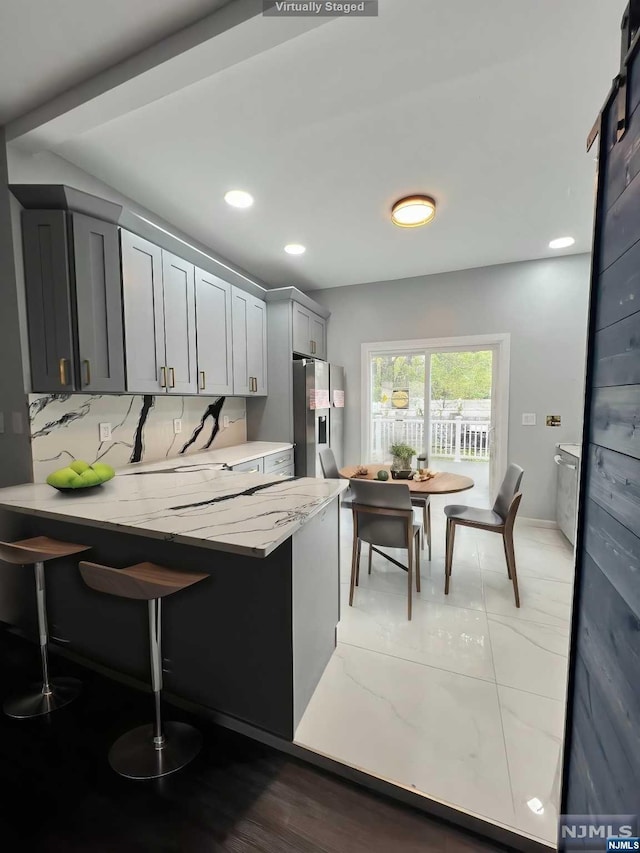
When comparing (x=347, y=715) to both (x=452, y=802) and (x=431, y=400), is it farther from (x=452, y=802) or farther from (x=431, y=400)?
(x=431, y=400)

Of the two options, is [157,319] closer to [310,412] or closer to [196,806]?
[310,412]

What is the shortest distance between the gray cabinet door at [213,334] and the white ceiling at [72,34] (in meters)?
1.28

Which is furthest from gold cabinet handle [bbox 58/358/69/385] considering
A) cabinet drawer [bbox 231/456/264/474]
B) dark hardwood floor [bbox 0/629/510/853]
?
dark hardwood floor [bbox 0/629/510/853]

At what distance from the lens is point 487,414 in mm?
4086

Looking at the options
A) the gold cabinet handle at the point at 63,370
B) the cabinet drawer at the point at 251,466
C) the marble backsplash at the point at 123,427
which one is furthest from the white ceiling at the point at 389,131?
the cabinet drawer at the point at 251,466

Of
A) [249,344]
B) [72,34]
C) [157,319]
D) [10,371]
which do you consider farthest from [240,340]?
[72,34]

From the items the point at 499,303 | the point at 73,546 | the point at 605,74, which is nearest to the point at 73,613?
the point at 73,546

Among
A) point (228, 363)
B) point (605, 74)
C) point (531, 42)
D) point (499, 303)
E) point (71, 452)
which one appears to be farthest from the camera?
point (499, 303)

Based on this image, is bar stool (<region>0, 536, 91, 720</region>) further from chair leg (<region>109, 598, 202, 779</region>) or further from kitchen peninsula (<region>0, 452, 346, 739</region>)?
chair leg (<region>109, 598, 202, 779</region>)

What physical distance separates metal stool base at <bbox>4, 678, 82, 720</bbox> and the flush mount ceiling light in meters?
3.43

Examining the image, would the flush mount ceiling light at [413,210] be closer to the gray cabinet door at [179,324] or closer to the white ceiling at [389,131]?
the white ceiling at [389,131]

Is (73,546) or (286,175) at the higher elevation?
(286,175)

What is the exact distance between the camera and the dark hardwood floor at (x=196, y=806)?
3.61 feet

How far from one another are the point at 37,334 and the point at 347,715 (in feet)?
7.97
